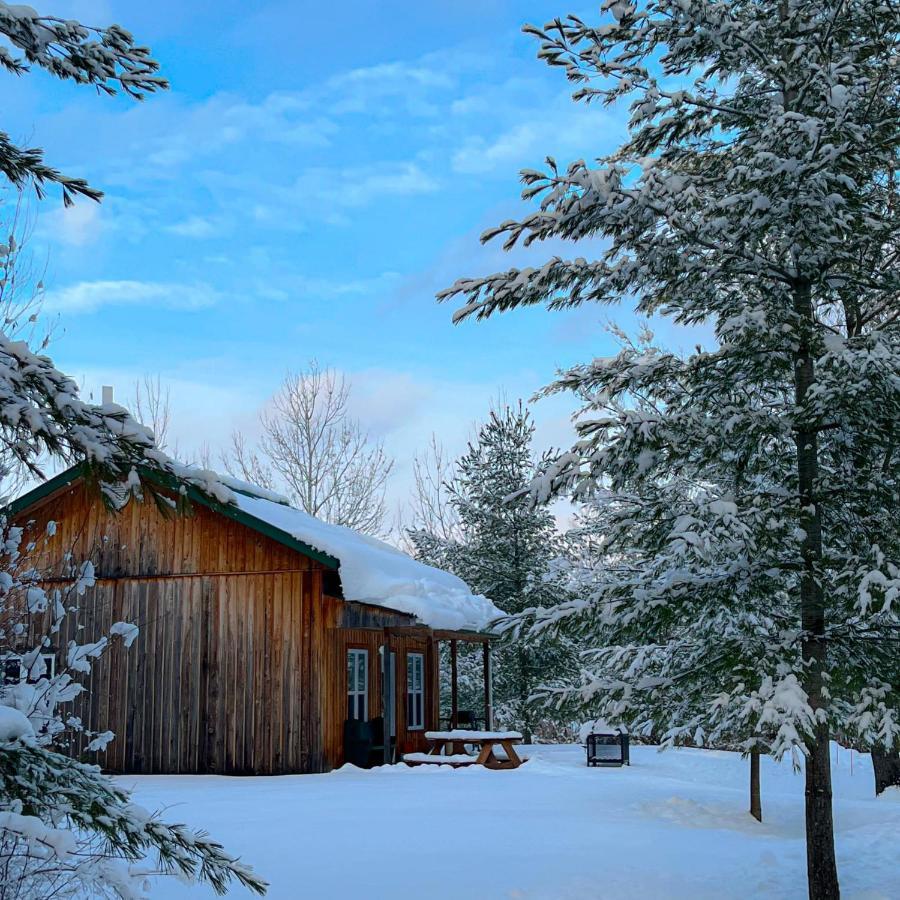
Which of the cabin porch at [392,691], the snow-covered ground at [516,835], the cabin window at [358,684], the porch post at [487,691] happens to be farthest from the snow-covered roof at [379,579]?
the snow-covered ground at [516,835]

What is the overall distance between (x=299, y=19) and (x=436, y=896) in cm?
1059

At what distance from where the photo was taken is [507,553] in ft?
88.9

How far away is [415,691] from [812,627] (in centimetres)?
1437

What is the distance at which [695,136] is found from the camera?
946 cm

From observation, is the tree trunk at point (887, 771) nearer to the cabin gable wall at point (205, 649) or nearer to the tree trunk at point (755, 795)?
the tree trunk at point (755, 795)

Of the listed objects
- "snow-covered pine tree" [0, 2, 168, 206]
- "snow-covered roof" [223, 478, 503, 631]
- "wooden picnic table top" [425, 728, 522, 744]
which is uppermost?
"snow-covered pine tree" [0, 2, 168, 206]

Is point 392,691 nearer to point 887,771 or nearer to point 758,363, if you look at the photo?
point 887,771

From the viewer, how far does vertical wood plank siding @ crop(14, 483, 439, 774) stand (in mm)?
17094

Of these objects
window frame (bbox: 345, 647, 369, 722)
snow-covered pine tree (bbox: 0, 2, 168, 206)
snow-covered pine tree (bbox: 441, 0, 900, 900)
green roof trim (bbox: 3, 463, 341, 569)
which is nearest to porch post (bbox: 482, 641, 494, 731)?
window frame (bbox: 345, 647, 369, 722)

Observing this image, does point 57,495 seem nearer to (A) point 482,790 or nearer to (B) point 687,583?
(A) point 482,790

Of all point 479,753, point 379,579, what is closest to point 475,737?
point 479,753

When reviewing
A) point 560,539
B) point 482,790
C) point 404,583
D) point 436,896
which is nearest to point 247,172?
point 404,583

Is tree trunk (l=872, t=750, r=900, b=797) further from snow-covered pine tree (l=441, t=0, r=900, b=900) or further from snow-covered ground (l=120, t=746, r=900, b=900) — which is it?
snow-covered pine tree (l=441, t=0, r=900, b=900)

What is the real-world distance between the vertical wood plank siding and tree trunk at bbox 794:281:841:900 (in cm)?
1042
